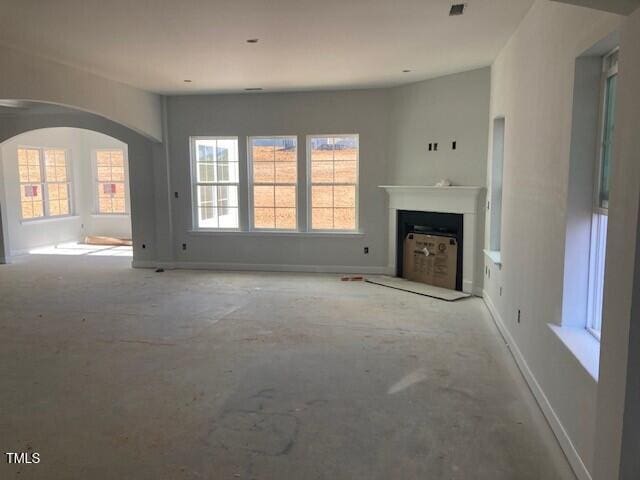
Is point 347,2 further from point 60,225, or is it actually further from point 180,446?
point 60,225

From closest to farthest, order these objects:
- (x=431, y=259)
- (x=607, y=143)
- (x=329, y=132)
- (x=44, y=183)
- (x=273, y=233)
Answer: (x=607, y=143) < (x=431, y=259) < (x=329, y=132) < (x=273, y=233) < (x=44, y=183)

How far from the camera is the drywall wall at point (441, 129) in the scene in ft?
19.9

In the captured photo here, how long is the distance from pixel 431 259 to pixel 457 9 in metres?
3.63

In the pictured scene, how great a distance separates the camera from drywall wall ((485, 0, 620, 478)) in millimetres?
2447

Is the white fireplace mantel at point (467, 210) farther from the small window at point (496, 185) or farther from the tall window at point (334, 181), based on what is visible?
the tall window at point (334, 181)

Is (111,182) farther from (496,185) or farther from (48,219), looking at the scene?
(496,185)

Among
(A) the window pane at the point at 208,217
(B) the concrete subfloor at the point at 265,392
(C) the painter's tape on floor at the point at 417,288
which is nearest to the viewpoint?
(B) the concrete subfloor at the point at 265,392

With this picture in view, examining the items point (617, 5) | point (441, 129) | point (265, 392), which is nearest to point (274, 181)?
point (441, 129)

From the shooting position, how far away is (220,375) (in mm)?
3678

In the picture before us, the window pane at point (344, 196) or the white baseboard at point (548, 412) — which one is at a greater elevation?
the window pane at point (344, 196)

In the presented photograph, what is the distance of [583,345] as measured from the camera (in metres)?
2.52

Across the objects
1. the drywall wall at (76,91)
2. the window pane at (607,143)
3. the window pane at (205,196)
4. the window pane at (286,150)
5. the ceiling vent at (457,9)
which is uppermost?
the ceiling vent at (457,9)

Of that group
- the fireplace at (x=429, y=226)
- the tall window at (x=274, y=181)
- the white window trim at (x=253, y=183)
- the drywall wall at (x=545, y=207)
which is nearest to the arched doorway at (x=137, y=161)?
the white window trim at (x=253, y=183)

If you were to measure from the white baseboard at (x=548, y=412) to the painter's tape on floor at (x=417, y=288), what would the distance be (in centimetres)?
133
